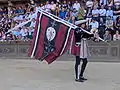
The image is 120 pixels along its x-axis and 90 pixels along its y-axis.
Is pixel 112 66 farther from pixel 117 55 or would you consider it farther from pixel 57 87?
pixel 57 87

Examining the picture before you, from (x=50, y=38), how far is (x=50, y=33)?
0.51ft

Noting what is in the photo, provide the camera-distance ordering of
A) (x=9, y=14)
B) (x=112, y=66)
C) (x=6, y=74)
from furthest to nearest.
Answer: (x=9, y=14) < (x=112, y=66) < (x=6, y=74)

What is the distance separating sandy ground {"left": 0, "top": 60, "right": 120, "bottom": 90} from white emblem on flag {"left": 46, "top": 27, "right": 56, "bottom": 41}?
3.96ft

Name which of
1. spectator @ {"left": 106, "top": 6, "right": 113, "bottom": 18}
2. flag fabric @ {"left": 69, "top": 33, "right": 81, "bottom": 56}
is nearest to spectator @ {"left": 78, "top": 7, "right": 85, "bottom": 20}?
spectator @ {"left": 106, "top": 6, "right": 113, "bottom": 18}

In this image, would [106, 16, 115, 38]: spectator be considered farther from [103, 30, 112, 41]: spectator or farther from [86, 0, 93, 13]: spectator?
[86, 0, 93, 13]: spectator

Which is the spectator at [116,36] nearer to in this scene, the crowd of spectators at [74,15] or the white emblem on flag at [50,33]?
the crowd of spectators at [74,15]

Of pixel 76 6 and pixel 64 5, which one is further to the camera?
pixel 64 5

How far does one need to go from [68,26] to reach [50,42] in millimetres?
732

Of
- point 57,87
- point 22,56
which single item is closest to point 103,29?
point 22,56

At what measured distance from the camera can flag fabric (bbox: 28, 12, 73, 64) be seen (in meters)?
10.8

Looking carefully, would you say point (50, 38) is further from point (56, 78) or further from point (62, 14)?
point (62, 14)

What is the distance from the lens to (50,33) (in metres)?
11.0

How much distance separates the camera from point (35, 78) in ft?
35.9

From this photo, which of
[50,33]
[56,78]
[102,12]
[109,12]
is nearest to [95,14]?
[102,12]
